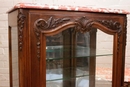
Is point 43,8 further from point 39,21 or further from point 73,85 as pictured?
point 73,85

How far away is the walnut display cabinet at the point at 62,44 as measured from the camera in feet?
2.99

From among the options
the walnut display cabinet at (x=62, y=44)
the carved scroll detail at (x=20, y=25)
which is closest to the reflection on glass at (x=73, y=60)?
the walnut display cabinet at (x=62, y=44)

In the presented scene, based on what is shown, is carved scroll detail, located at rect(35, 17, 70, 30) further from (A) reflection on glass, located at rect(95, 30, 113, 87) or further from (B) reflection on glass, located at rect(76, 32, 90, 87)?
(A) reflection on glass, located at rect(95, 30, 113, 87)

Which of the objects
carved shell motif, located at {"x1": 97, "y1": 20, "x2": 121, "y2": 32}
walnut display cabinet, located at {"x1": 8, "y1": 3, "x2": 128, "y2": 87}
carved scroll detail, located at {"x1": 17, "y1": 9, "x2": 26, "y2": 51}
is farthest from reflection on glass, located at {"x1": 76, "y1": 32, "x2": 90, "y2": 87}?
carved scroll detail, located at {"x1": 17, "y1": 9, "x2": 26, "y2": 51}

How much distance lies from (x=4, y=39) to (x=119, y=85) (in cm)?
102

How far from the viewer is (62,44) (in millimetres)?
1125

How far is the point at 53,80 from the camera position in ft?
3.45

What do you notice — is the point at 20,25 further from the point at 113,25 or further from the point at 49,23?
the point at 113,25

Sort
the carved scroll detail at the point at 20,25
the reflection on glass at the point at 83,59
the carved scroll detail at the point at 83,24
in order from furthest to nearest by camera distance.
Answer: the reflection on glass at the point at 83,59 < the carved scroll detail at the point at 83,24 < the carved scroll detail at the point at 20,25

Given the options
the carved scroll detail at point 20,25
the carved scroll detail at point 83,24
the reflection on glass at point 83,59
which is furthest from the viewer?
the reflection on glass at point 83,59

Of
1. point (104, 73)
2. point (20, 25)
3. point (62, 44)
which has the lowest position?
point (104, 73)

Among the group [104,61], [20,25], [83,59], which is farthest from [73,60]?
[20,25]

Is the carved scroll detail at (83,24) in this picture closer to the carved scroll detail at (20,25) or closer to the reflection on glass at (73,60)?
the reflection on glass at (73,60)

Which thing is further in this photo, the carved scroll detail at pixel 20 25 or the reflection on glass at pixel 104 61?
the reflection on glass at pixel 104 61
